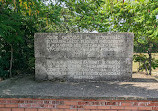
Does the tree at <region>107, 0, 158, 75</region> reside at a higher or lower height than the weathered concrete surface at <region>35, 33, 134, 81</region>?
higher

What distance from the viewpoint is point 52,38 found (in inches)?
212

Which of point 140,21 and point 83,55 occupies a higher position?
point 140,21

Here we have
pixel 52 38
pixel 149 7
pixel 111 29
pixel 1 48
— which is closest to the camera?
pixel 52 38

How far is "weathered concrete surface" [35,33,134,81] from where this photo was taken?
5.39m

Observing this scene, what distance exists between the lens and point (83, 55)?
542 cm

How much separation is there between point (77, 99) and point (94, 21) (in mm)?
5822

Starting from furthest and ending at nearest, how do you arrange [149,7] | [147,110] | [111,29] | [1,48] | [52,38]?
[111,29] → [149,7] → [1,48] → [52,38] → [147,110]

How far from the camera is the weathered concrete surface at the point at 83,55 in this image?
539 centimetres

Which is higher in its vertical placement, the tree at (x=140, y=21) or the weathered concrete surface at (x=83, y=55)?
the tree at (x=140, y=21)

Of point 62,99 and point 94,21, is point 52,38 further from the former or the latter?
point 94,21

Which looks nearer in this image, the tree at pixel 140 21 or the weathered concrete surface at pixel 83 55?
the weathered concrete surface at pixel 83 55

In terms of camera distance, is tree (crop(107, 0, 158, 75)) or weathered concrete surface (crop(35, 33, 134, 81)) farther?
tree (crop(107, 0, 158, 75))

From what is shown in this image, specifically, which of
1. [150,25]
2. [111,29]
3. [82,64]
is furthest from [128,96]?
[111,29]

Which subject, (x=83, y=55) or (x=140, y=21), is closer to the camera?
(x=83, y=55)
